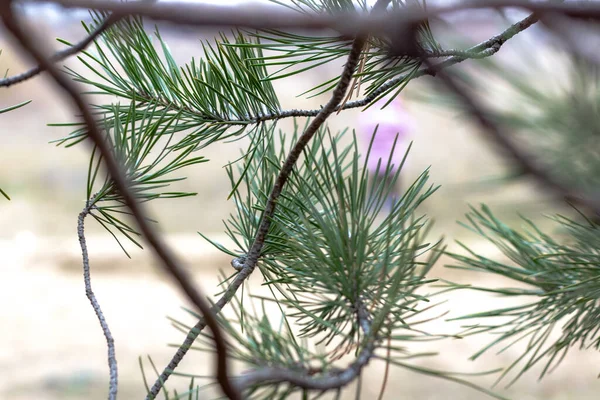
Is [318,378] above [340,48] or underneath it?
underneath

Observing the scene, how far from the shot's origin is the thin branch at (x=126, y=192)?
8 centimetres

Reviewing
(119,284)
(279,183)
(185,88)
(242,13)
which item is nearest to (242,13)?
(242,13)

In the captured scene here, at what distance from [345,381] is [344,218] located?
0.07 m

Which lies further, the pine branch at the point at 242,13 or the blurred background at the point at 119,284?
the blurred background at the point at 119,284

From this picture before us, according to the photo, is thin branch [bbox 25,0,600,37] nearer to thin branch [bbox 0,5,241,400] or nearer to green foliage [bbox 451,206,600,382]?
thin branch [bbox 0,5,241,400]

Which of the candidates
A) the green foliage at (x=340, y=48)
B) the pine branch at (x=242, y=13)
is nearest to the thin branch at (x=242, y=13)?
the pine branch at (x=242, y=13)

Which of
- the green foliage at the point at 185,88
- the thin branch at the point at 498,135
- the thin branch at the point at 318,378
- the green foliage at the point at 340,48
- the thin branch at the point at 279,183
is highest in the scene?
the green foliage at the point at 185,88

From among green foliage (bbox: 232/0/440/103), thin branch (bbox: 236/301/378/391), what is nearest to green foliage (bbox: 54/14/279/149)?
green foliage (bbox: 232/0/440/103)

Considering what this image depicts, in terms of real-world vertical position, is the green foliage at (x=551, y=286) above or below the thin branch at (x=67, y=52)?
below

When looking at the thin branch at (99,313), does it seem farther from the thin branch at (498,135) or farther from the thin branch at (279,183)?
the thin branch at (498,135)

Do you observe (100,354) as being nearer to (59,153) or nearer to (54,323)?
(54,323)

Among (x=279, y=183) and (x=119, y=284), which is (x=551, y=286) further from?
(x=119, y=284)

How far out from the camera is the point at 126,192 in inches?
3.8

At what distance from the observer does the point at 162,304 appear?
6.23 feet
